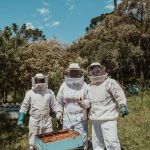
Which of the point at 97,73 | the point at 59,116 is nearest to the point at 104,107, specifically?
the point at 97,73

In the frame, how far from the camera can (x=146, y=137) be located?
31.8 feet

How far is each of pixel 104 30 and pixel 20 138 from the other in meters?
15.5

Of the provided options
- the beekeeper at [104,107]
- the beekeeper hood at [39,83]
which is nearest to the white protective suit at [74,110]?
the beekeeper at [104,107]

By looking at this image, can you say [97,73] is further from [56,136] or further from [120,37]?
[120,37]

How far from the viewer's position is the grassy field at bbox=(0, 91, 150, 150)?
9.19 meters

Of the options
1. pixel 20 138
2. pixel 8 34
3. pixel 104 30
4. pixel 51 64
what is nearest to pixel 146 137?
pixel 20 138

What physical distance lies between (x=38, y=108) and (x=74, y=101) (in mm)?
855

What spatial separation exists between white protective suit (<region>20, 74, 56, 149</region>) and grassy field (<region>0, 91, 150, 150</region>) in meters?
2.06

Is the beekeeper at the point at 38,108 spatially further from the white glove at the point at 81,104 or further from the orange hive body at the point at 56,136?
the orange hive body at the point at 56,136

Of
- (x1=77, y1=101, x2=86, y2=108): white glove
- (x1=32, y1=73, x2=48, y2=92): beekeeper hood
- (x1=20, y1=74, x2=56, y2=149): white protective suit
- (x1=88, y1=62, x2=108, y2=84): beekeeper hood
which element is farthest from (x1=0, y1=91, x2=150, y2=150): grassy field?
(x1=32, y1=73, x2=48, y2=92): beekeeper hood

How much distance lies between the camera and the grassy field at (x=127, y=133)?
30.1ft

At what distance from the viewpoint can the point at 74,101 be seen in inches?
298

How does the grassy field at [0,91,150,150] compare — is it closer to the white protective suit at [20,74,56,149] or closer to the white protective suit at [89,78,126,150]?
the white protective suit at [89,78,126,150]

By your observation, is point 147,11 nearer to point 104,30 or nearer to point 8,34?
point 104,30
